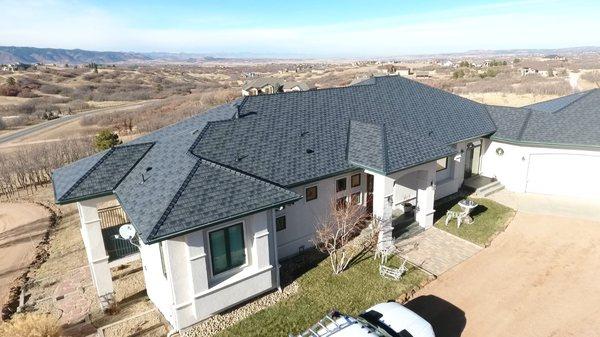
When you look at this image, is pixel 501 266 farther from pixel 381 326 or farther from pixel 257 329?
pixel 257 329

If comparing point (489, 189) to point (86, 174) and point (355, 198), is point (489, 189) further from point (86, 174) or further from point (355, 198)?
point (86, 174)

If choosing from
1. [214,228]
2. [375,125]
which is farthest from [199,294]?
[375,125]

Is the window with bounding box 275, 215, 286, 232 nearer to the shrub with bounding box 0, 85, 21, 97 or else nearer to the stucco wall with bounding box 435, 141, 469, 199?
the stucco wall with bounding box 435, 141, 469, 199

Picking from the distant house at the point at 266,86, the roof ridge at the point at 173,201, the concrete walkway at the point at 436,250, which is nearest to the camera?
the roof ridge at the point at 173,201

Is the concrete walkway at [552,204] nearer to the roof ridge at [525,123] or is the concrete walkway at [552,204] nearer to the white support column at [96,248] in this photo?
the roof ridge at [525,123]

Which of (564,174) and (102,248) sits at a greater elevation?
(102,248)

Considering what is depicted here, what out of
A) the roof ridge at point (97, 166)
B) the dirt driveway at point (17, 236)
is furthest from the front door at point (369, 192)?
the dirt driveway at point (17, 236)

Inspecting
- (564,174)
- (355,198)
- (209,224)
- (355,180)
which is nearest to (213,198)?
(209,224)
